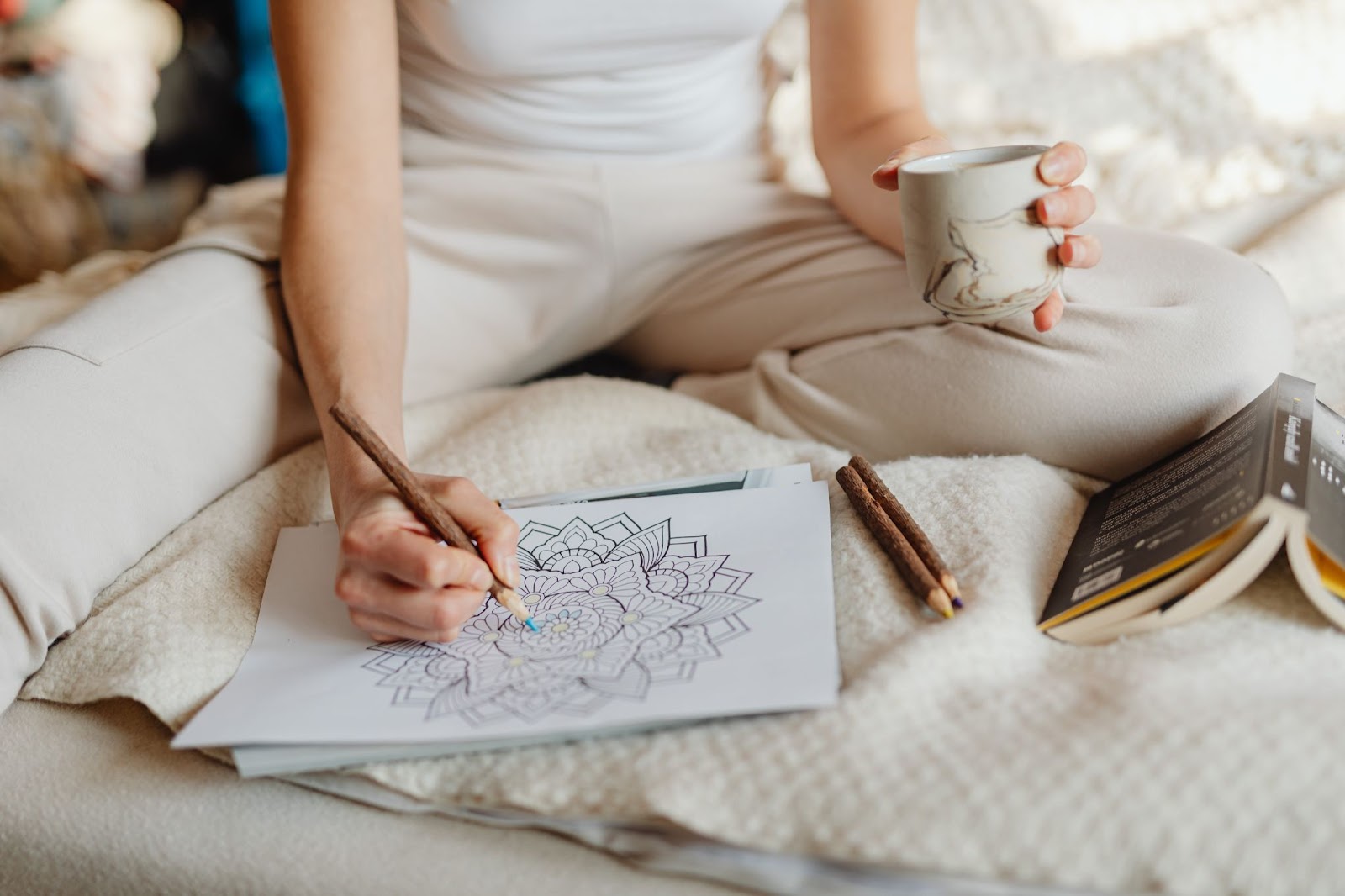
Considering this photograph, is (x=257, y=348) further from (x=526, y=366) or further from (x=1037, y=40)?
(x=1037, y=40)

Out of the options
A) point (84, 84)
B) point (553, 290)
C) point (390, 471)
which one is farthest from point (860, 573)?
point (84, 84)

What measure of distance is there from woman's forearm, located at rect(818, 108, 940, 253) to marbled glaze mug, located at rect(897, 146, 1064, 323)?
0.23 metres

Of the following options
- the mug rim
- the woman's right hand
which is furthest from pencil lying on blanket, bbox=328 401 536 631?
the mug rim

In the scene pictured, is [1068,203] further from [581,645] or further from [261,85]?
[261,85]

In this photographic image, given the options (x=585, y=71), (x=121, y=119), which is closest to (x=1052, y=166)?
(x=585, y=71)

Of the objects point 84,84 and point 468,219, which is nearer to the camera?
point 468,219

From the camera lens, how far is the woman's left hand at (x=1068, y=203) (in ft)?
2.07

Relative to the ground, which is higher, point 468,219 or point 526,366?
point 468,219

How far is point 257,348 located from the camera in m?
0.90

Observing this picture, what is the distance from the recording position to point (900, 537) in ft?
2.25

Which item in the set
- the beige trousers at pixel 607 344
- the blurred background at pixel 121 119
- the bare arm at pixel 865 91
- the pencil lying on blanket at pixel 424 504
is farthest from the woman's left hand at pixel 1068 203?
the blurred background at pixel 121 119

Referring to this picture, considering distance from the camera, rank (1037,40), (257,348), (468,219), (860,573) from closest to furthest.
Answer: (860,573), (257,348), (468,219), (1037,40)

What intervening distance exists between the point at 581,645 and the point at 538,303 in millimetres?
517

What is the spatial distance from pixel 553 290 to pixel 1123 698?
0.68 meters
